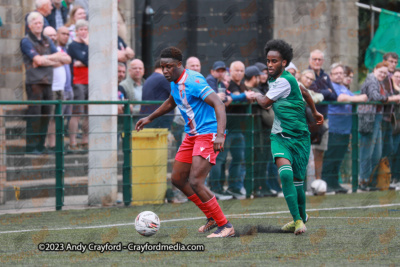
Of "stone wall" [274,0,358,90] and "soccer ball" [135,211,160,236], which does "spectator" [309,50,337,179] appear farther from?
"stone wall" [274,0,358,90]

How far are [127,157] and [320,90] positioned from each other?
3696mm

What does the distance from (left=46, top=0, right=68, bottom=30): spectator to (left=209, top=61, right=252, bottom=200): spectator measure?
3837mm

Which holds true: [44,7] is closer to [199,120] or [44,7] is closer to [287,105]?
[199,120]

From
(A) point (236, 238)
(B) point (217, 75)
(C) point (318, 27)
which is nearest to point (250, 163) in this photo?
(B) point (217, 75)

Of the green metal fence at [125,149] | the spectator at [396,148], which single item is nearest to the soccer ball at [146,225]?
the green metal fence at [125,149]

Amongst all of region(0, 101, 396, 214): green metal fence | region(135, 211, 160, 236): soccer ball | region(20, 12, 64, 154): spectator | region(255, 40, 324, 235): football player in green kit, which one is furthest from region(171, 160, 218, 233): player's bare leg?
region(20, 12, 64, 154): spectator

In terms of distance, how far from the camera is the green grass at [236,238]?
692 cm

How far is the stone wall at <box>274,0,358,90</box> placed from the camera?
21.0 metres

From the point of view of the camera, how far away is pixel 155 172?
12.7 meters

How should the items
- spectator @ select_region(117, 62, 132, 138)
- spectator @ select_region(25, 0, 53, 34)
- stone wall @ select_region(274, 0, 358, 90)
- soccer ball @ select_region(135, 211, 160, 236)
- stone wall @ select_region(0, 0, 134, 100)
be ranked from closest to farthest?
soccer ball @ select_region(135, 211, 160, 236), spectator @ select_region(117, 62, 132, 138), spectator @ select_region(25, 0, 53, 34), stone wall @ select_region(0, 0, 134, 100), stone wall @ select_region(274, 0, 358, 90)

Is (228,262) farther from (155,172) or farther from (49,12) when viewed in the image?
(49,12)

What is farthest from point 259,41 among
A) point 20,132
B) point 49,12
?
point 20,132

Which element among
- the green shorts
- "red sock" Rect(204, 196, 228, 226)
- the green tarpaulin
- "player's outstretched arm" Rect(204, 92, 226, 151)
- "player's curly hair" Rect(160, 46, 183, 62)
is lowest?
A: "red sock" Rect(204, 196, 228, 226)

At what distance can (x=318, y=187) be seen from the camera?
45.2ft
